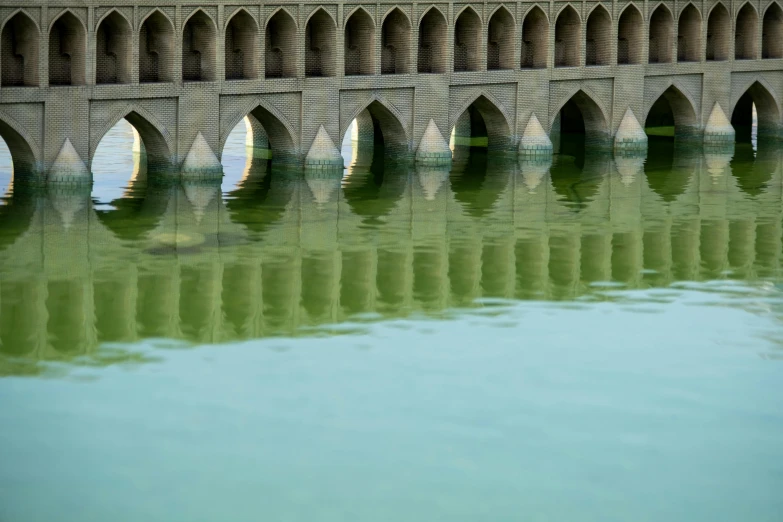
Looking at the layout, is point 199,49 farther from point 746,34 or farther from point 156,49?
point 746,34

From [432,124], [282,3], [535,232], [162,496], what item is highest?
[282,3]

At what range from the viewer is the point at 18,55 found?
2477 cm

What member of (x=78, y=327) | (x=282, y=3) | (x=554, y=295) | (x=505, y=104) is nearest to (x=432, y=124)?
(x=505, y=104)

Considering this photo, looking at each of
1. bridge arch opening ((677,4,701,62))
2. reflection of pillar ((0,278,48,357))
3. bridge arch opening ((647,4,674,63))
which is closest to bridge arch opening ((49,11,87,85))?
reflection of pillar ((0,278,48,357))

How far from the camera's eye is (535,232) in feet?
70.9

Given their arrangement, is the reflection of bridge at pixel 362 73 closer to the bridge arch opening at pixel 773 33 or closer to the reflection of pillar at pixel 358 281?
the bridge arch opening at pixel 773 33

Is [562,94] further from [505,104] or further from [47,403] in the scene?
[47,403]

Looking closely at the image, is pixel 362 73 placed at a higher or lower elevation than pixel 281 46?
lower

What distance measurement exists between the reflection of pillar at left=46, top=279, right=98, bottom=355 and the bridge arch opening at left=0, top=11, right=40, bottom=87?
761 cm

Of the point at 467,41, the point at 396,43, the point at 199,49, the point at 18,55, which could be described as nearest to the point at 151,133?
the point at 199,49

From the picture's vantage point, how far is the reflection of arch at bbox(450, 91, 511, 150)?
29717 mm

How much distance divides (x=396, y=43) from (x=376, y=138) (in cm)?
503

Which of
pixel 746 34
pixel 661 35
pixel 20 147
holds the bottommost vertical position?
pixel 20 147

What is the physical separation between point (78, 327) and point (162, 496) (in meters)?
5.52
